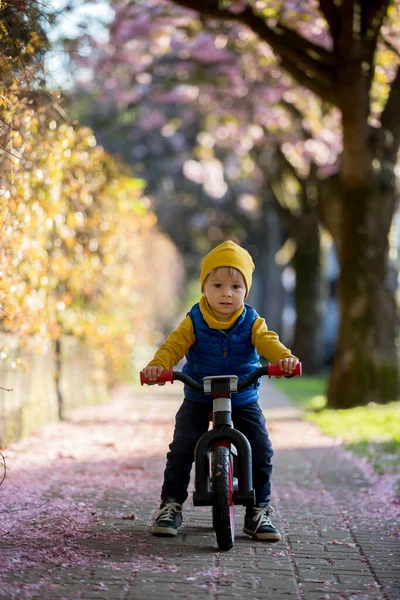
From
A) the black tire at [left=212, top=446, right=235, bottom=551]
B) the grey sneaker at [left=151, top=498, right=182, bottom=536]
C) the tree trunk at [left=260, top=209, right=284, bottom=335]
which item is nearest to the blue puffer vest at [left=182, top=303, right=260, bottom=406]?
the black tire at [left=212, top=446, right=235, bottom=551]

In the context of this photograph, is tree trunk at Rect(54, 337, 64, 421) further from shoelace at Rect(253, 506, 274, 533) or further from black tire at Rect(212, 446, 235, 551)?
black tire at Rect(212, 446, 235, 551)

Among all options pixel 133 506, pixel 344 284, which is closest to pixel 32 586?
pixel 133 506

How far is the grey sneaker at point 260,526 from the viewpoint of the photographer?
17.4 feet

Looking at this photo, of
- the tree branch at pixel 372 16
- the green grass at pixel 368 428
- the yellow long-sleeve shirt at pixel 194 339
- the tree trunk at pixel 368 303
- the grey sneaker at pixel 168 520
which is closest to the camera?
the yellow long-sleeve shirt at pixel 194 339

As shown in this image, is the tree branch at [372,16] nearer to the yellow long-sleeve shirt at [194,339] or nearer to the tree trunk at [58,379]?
the tree trunk at [58,379]

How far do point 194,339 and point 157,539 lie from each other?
1096mm

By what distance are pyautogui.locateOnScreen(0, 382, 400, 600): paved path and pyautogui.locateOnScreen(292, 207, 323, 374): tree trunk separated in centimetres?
1636

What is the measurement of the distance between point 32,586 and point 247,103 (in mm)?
17583

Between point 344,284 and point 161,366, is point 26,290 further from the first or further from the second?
point 344,284

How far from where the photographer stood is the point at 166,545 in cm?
510

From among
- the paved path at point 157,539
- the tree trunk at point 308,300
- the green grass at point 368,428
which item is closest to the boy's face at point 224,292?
the paved path at point 157,539

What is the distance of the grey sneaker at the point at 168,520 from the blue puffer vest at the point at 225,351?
0.63 metres

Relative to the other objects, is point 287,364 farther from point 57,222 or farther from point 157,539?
point 57,222

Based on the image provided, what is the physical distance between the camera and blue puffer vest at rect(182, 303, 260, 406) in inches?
211
